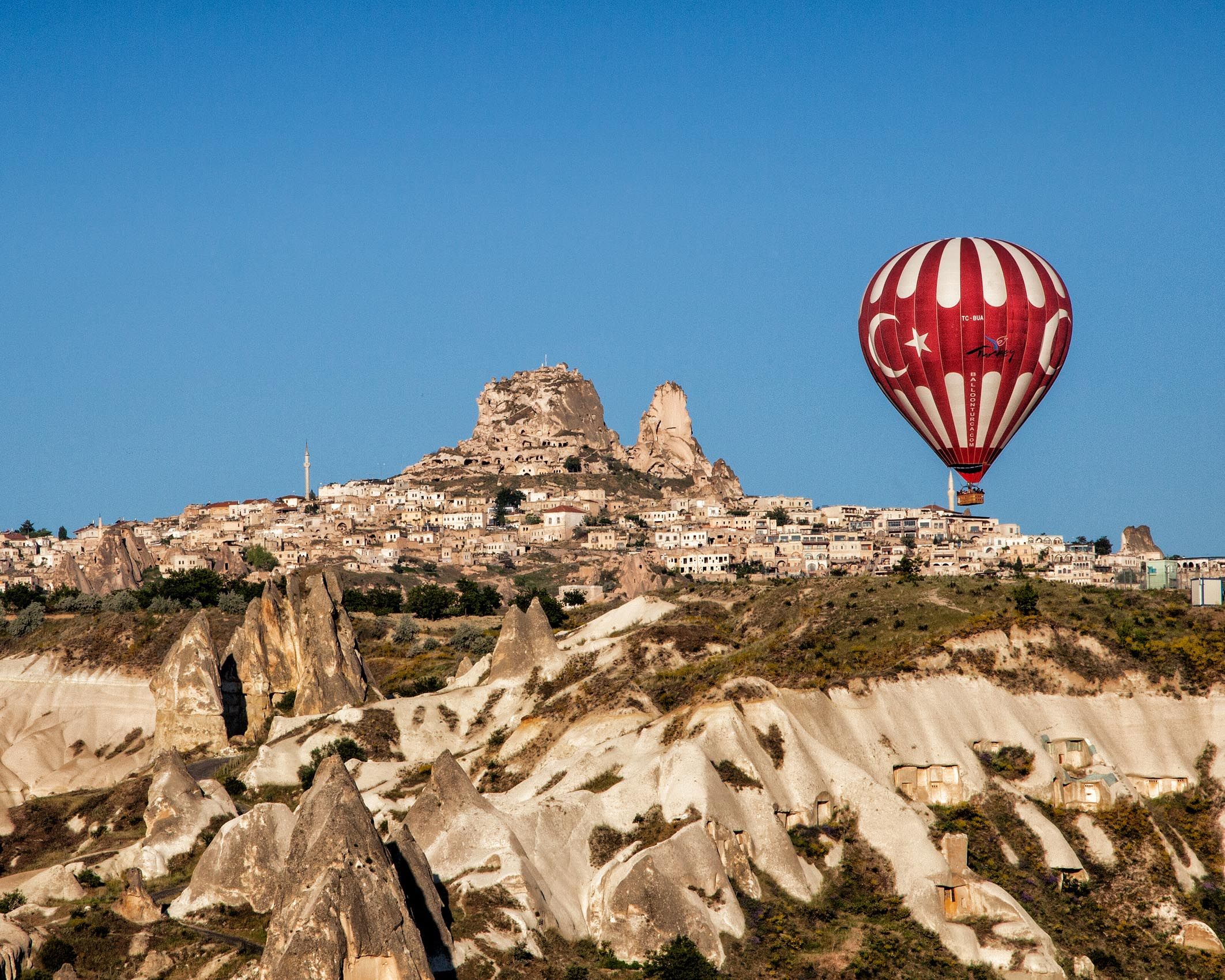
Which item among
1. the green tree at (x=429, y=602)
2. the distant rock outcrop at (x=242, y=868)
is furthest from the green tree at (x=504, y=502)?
the distant rock outcrop at (x=242, y=868)

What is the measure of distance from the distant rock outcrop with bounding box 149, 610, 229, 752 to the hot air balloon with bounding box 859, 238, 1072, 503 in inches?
1148

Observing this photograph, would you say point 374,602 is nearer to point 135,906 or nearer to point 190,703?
point 190,703

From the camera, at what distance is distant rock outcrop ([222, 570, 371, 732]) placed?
65.7 m

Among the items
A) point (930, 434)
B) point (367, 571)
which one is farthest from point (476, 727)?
point (367, 571)

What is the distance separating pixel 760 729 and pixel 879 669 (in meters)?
5.77

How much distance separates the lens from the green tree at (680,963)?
4025cm

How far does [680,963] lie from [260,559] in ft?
375

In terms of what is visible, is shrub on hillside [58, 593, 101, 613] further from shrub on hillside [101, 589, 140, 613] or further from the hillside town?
the hillside town

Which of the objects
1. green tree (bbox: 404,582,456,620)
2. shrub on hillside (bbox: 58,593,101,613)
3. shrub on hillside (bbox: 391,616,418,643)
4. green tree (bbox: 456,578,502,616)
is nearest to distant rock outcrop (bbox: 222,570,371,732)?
shrub on hillside (bbox: 391,616,418,643)

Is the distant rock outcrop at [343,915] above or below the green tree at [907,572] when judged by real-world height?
below

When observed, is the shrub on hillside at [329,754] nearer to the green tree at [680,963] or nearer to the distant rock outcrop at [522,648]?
the distant rock outcrop at [522,648]

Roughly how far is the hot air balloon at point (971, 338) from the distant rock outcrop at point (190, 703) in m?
29.2

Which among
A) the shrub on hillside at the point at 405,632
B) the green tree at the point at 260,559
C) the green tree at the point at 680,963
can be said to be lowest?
the green tree at the point at 680,963

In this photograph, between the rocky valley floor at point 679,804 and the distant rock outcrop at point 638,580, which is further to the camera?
the distant rock outcrop at point 638,580
